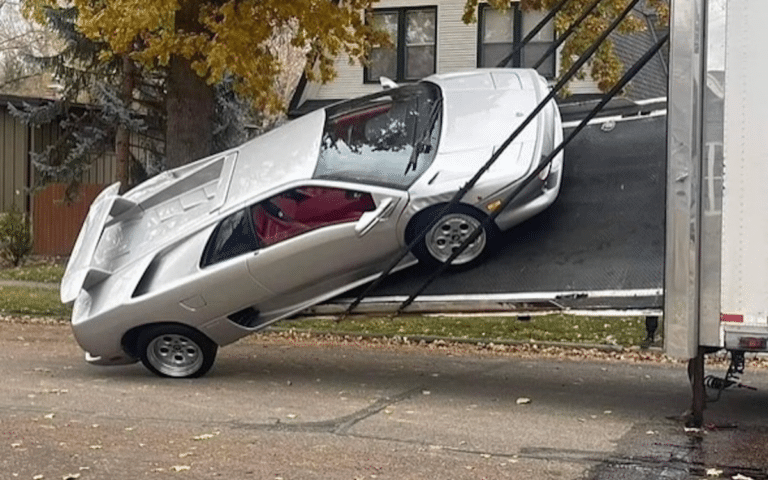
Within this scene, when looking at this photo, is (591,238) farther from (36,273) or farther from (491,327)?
(36,273)

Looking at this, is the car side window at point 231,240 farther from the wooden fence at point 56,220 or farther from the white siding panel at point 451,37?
the wooden fence at point 56,220

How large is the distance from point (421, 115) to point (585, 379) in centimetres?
298

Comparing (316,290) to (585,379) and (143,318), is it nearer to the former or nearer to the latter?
(143,318)

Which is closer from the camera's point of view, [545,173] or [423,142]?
[545,173]

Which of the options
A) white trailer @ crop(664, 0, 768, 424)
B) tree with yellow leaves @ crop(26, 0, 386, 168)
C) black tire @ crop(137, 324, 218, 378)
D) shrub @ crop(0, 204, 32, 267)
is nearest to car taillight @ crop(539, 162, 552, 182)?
white trailer @ crop(664, 0, 768, 424)

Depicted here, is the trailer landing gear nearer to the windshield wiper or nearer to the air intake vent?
the windshield wiper

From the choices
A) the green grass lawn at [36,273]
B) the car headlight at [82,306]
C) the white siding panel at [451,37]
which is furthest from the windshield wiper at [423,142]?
the white siding panel at [451,37]

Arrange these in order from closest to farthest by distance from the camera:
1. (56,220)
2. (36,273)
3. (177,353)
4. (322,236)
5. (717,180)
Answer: (717,180) → (322,236) → (177,353) → (36,273) → (56,220)

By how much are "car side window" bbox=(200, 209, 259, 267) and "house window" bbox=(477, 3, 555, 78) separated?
1406cm

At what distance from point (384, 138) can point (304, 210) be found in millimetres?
987

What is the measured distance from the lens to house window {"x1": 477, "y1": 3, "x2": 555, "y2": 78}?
22516 mm

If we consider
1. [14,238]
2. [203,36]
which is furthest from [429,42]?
[203,36]

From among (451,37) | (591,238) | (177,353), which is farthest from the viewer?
(451,37)

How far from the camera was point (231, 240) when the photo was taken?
917cm
